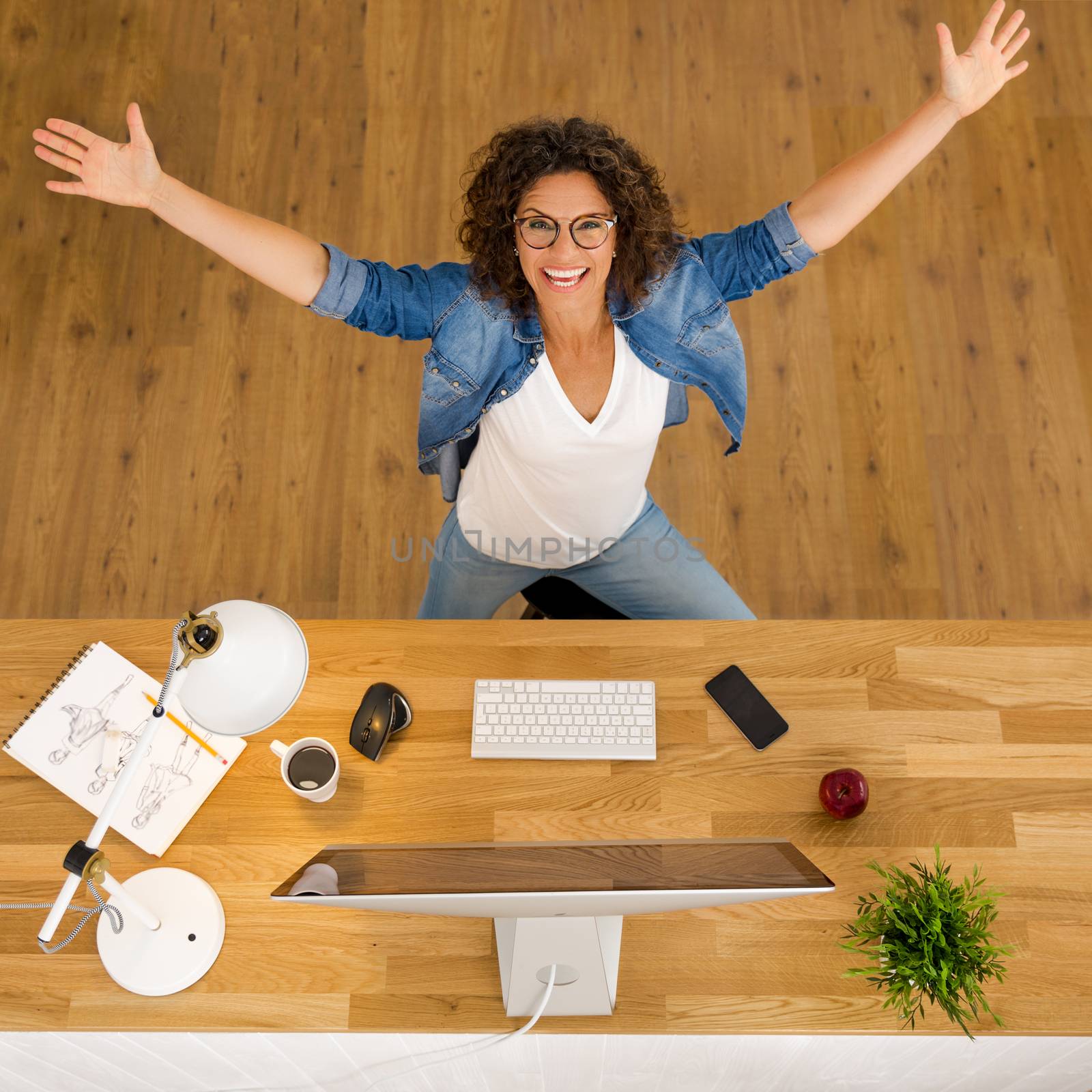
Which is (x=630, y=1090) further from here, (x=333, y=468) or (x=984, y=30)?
(x=984, y=30)

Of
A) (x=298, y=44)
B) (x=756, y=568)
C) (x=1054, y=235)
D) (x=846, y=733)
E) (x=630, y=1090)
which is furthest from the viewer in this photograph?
(x=298, y=44)

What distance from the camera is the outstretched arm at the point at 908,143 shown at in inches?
63.6

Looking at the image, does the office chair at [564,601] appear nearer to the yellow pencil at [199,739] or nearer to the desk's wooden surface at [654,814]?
the desk's wooden surface at [654,814]

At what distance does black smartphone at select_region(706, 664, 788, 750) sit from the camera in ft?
5.04

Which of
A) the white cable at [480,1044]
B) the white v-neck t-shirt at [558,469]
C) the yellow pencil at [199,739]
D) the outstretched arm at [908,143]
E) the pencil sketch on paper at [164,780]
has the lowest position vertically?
the white cable at [480,1044]

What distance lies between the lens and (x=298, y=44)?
10.3ft

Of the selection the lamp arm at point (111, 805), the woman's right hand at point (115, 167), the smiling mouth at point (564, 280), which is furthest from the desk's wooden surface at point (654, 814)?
the woman's right hand at point (115, 167)

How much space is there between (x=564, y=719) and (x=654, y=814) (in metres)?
0.20

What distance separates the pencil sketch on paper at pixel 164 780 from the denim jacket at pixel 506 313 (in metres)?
0.73

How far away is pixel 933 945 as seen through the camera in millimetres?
1251

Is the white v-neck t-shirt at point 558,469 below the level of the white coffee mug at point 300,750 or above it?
above

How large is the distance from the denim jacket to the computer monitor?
2.85ft

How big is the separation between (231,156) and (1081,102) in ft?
8.81

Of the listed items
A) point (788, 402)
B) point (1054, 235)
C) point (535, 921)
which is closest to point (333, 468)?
point (788, 402)
